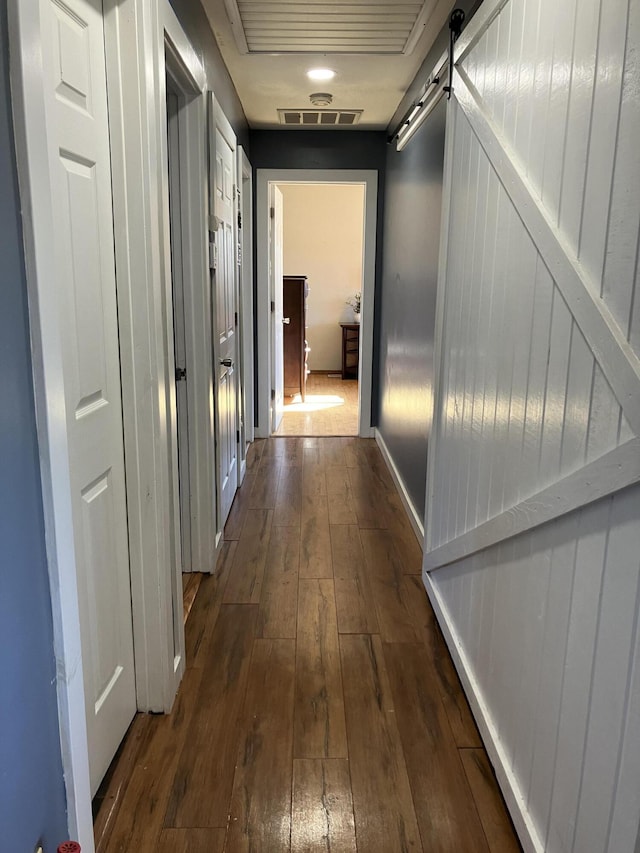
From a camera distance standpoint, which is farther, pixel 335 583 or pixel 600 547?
pixel 335 583

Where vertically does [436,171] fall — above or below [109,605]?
above

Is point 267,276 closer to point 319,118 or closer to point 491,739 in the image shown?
point 319,118

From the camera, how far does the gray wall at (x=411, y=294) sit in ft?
9.65

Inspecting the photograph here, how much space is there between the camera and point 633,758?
40.2 inches

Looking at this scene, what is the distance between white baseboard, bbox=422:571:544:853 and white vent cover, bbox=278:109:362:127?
317 cm

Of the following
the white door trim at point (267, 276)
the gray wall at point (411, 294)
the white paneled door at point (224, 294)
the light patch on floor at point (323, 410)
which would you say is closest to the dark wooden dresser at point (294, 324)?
the light patch on floor at point (323, 410)

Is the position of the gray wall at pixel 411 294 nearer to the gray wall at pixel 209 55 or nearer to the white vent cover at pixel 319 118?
the white vent cover at pixel 319 118

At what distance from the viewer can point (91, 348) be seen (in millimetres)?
1490

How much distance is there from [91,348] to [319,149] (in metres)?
3.79

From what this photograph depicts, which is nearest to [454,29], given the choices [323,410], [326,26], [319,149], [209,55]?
[326,26]

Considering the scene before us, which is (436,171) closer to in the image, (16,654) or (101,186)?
(101,186)

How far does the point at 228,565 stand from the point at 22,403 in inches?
81.1

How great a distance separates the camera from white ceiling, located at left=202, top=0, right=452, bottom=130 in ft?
8.36

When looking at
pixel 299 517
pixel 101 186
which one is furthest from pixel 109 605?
pixel 299 517
